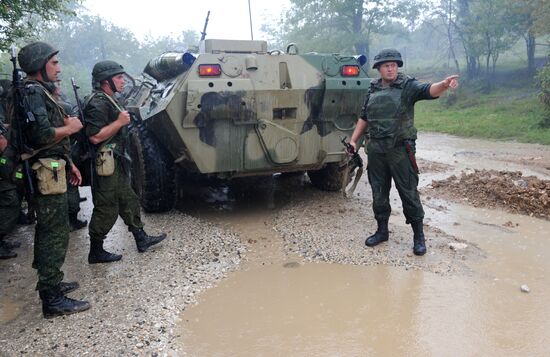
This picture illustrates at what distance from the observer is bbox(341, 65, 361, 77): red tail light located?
537 cm

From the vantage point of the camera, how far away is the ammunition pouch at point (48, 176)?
3176 mm

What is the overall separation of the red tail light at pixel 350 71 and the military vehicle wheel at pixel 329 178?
1187mm

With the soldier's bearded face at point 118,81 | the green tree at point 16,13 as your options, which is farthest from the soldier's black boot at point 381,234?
the green tree at point 16,13

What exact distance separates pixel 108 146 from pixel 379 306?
2.46 m

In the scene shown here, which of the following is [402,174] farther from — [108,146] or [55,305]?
[55,305]

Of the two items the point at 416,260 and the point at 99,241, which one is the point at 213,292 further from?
the point at 416,260

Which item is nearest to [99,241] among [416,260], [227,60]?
[227,60]

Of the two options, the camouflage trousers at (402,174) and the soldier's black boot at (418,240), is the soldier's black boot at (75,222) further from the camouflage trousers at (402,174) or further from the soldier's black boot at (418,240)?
the soldier's black boot at (418,240)

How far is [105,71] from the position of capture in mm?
3994

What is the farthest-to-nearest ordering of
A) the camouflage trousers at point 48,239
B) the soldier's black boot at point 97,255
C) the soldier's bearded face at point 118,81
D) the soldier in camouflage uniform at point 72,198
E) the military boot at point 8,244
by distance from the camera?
the soldier in camouflage uniform at point 72,198
the military boot at point 8,244
the soldier's black boot at point 97,255
the soldier's bearded face at point 118,81
the camouflage trousers at point 48,239

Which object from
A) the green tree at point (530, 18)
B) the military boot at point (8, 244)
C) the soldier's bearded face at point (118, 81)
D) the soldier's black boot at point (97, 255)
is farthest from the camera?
the green tree at point (530, 18)

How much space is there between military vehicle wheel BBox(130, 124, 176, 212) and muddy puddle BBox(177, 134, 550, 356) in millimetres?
1099

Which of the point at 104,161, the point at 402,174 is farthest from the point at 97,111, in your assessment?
the point at 402,174

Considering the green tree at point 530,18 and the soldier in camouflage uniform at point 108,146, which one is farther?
the green tree at point 530,18
